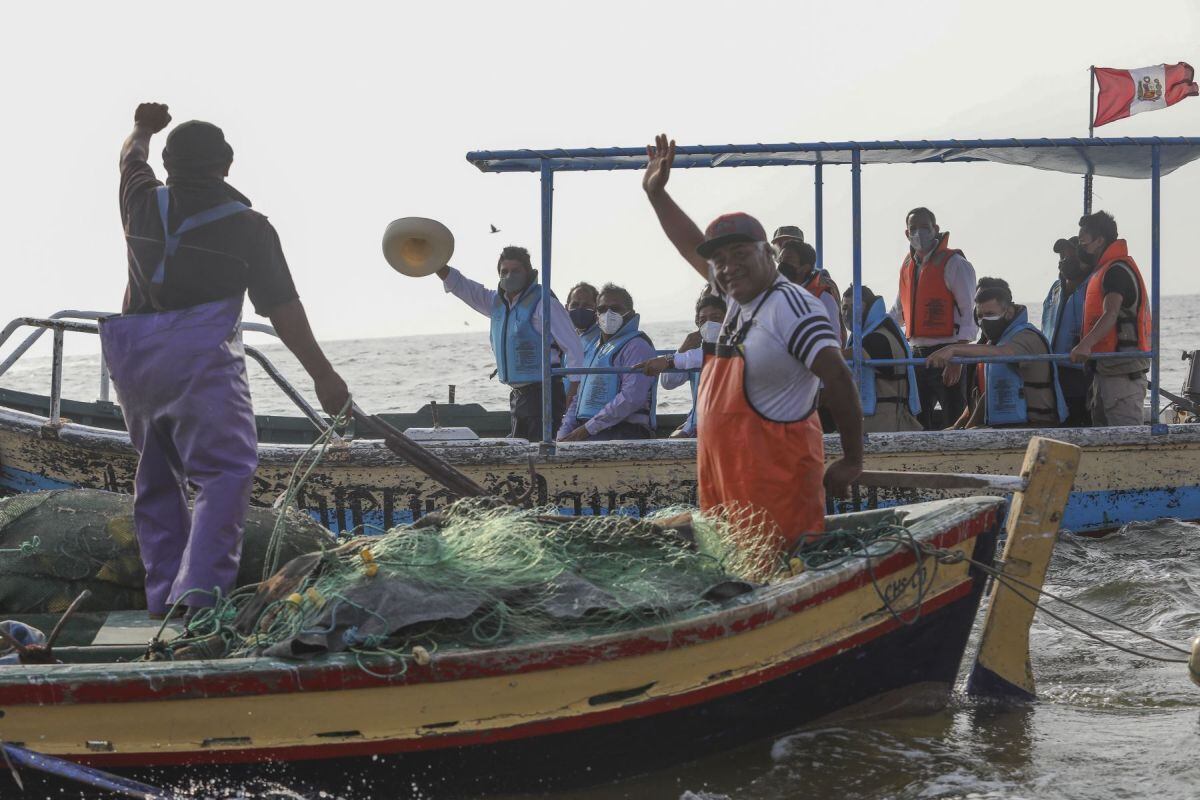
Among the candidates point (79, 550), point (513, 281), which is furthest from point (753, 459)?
point (513, 281)

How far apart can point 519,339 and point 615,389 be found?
0.78 meters

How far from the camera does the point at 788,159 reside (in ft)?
29.4

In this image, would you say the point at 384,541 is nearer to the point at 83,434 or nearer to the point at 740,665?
the point at 740,665

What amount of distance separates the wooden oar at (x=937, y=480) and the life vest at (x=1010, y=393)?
3.24 metres

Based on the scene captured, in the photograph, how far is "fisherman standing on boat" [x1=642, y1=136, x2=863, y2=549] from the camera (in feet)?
14.6

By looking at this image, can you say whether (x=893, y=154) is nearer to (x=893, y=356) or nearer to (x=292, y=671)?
(x=893, y=356)

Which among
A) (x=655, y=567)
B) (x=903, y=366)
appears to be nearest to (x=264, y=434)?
(x=903, y=366)

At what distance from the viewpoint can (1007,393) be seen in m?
8.75

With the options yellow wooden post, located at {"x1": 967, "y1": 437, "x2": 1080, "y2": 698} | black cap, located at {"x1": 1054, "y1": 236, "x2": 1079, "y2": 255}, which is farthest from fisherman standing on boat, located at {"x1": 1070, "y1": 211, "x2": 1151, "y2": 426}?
yellow wooden post, located at {"x1": 967, "y1": 437, "x2": 1080, "y2": 698}

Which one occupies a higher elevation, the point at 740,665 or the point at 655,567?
the point at 655,567

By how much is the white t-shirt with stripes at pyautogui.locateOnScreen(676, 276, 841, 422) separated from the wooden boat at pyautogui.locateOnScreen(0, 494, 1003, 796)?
63 centimetres

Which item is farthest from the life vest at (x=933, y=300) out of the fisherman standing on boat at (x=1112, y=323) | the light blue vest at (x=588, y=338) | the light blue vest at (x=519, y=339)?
the light blue vest at (x=519, y=339)

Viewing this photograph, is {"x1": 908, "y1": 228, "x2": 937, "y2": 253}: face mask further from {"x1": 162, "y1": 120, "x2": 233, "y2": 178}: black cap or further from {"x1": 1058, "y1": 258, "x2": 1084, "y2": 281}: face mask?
{"x1": 162, "y1": 120, "x2": 233, "y2": 178}: black cap

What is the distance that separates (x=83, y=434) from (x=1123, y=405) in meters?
6.91
